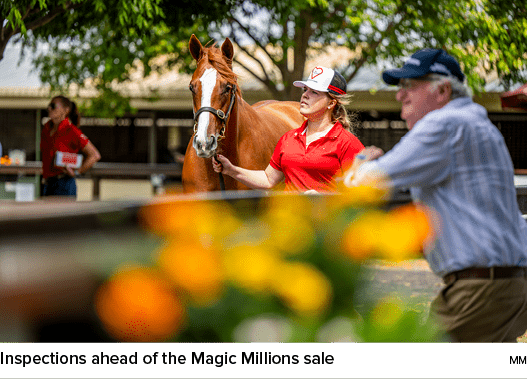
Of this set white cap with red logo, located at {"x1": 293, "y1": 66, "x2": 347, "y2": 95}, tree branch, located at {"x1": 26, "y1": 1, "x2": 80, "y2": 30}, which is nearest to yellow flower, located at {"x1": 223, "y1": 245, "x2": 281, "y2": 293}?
white cap with red logo, located at {"x1": 293, "y1": 66, "x2": 347, "y2": 95}

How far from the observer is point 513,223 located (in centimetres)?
187

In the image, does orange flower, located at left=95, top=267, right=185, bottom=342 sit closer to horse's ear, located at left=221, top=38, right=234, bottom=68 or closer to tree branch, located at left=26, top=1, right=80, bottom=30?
horse's ear, located at left=221, top=38, right=234, bottom=68

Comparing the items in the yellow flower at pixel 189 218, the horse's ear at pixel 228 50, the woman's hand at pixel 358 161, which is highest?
the horse's ear at pixel 228 50

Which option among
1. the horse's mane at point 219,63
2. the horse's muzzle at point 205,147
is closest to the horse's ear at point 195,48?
the horse's mane at point 219,63

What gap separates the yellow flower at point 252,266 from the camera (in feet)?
4.62

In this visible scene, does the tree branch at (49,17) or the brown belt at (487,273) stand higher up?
the tree branch at (49,17)

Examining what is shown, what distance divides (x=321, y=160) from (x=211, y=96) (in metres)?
1.08

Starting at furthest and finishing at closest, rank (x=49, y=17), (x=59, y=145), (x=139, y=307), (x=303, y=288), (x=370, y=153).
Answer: (x=49, y=17)
(x=59, y=145)
(x=370, y=153)
(x=303, y=288)
(x=139, y=307)

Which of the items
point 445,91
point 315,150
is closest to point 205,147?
point 315,150

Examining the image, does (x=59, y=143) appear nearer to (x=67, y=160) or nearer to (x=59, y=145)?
(x=59, y=145)

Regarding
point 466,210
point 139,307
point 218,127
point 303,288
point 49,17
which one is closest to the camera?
point 139,307

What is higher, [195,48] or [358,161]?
[195,48]

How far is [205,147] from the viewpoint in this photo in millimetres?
3924

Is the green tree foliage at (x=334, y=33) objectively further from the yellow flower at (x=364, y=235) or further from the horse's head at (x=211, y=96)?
the yellow flower at (x=364, y=235)
